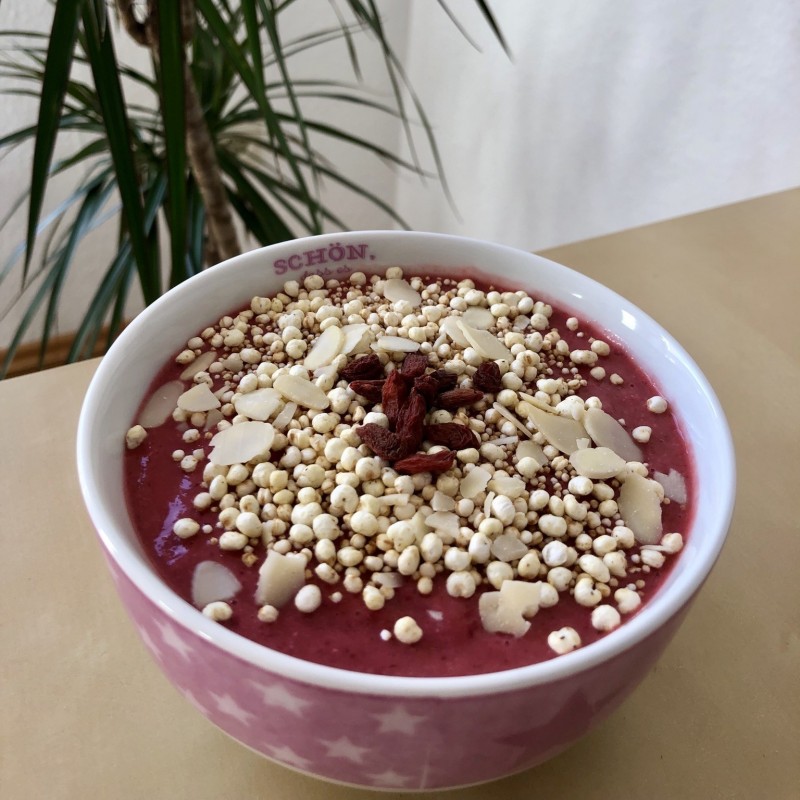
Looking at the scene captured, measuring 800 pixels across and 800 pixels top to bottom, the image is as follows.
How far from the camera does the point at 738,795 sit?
1.44 ft

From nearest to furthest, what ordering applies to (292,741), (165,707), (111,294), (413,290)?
(292,741)
(165,707)
(413,290)
(111,294)

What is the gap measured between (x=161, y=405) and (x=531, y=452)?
231mm

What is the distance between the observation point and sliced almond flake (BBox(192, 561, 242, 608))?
38 cm

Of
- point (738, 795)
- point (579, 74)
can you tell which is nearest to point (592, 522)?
point (738, 795)

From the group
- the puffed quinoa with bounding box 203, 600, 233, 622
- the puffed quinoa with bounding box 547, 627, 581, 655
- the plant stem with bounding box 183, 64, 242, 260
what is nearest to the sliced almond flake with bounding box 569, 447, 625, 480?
the puffed quinoa with bounding box 547, 627, 581, 655

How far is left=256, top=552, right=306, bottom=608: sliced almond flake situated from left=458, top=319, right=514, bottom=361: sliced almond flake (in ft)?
0.66

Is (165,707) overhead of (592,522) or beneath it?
beneath

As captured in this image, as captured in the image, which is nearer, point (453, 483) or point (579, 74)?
point (453, 483)

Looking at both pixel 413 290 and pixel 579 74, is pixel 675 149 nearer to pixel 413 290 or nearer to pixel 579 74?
pixel 579 74

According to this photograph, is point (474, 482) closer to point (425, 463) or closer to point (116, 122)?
point (425, 463)

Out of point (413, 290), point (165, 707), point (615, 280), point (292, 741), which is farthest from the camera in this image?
point (615, 280)

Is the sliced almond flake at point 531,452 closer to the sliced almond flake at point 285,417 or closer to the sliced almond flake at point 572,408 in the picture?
the sliced almond flake at point 572,408

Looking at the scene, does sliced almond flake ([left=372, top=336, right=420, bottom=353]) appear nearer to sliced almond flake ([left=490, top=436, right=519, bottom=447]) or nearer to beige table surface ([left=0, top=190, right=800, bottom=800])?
sliced almond flake ([left=490, top=436, right=519, bottom=447])

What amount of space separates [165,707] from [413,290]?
331 mm
